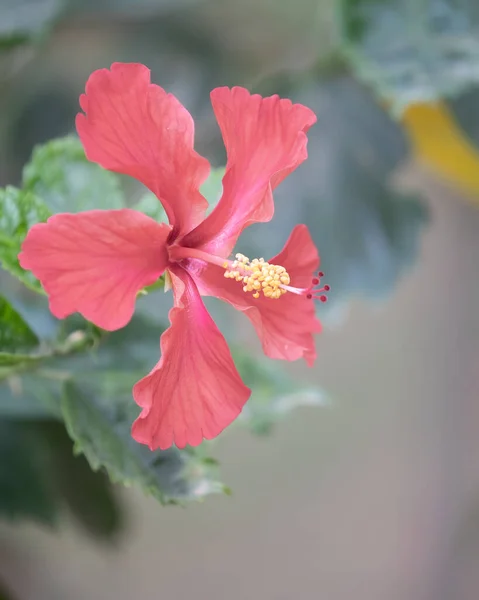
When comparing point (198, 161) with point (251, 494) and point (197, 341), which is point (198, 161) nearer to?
point (197, 341)

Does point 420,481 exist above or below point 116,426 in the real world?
above

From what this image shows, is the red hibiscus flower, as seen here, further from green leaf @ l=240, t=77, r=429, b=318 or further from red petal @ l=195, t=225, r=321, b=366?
green leaf @ l=240, t=77, r=429, b=318

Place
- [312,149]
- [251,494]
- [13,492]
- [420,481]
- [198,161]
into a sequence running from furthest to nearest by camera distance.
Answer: [420,481] → [251,494] → [312,149] → [13,492] → [198,161]

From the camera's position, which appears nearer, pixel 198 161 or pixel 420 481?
pixel 198 161

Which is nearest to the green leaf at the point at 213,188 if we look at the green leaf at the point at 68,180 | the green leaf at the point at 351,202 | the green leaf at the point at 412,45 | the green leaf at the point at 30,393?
the green leaf at the point at 68,180

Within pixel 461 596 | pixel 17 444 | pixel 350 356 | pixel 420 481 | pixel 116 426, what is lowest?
pixel 116 426

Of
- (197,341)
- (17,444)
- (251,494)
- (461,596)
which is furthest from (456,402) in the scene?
(197,341)
